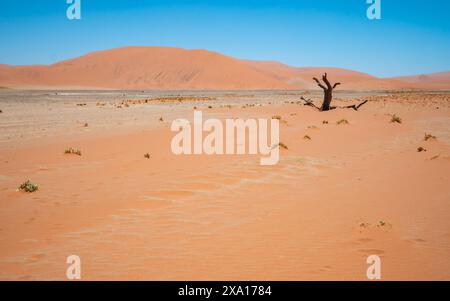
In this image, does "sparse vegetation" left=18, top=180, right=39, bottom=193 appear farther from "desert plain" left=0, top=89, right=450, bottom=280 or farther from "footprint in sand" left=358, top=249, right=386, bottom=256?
"footprint in sand" left=358, top=249, right=386, bottom=256

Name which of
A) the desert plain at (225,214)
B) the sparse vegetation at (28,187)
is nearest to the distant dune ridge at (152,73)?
the desert plain at (225,214)

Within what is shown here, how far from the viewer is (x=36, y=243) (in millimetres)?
4758

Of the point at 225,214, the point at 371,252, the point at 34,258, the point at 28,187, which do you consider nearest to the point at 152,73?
the point at 28,187

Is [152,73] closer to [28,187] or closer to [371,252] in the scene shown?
[28,187]

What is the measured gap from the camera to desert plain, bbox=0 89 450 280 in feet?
13.7

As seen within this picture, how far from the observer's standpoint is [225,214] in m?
5.90

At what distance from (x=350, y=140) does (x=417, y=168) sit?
4.65 meters

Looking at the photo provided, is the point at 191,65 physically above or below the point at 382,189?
above

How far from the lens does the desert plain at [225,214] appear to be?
164 inches

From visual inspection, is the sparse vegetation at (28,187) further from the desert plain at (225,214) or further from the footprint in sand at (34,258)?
the footprint in sand at (34,258)
